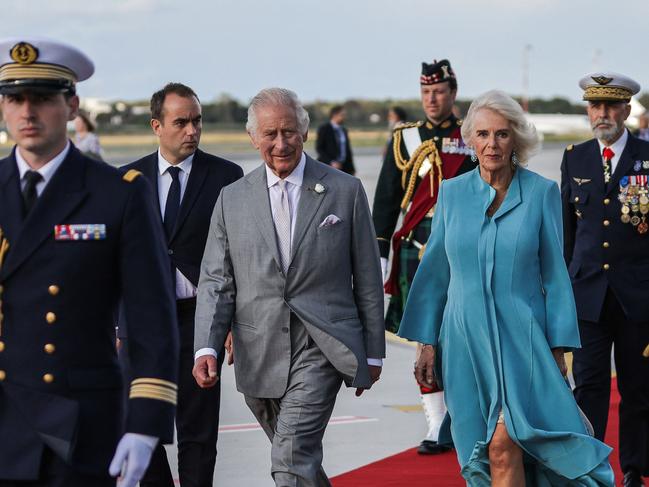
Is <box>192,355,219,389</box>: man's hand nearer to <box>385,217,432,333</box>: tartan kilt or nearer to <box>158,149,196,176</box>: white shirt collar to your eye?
<box>158,149,196,176</box>: white shirt collar

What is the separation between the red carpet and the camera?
7281mm

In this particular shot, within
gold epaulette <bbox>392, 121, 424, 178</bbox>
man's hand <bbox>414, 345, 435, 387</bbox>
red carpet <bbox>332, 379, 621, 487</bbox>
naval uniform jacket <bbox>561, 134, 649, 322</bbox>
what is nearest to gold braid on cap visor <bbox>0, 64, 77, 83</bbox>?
man's hand <bbox>414, 345, 435, 387</bbox>

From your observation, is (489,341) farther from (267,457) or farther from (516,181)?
(267,457)

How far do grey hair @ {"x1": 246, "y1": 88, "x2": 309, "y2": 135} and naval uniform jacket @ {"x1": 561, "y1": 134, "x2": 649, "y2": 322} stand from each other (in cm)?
208

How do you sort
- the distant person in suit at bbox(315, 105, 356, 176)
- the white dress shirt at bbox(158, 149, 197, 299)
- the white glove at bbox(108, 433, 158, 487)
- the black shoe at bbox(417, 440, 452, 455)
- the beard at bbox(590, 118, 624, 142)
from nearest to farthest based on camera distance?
the white glove at bbox(108, 433, 158, 487) → the white dress shirt at bbox(158, 149, 197, 299) → the beard at bbox(590, 118, 624, 142) → the black shoe at bbox(417, 440, 452, 455) → the distant person in suit at bbox(315, 105, 356, 176)

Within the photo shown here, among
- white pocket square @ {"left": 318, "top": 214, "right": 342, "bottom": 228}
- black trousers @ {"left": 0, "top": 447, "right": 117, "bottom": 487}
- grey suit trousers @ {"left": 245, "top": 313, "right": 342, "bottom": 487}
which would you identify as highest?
white pocket square @ {"left": 318, "top": 214, "right": 342, "bottom": 228}

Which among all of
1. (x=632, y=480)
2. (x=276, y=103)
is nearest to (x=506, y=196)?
(x=276, y=103)

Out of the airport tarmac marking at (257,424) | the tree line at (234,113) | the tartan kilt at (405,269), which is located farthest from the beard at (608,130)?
the tree line at (234,113)

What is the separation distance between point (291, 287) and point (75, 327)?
1944 mm

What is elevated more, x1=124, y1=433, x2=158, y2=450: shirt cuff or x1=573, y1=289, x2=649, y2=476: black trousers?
x1=124, y1=433, x2=158, y2=450: shirt cuff

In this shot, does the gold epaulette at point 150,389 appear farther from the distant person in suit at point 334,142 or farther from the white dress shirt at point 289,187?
the distant person in suit at point 334,142

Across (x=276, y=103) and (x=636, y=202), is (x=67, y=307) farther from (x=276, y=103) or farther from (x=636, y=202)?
(x=636, y=202)

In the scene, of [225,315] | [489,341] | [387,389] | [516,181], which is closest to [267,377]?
[225,315]

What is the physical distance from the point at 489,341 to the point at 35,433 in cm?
230
